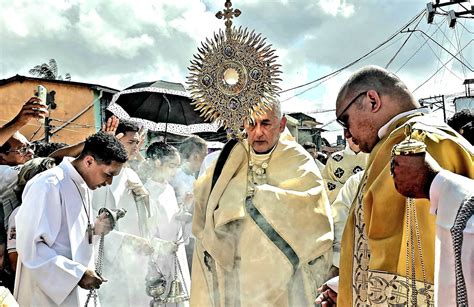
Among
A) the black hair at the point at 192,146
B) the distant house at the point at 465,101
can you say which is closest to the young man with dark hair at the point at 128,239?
the black hair at the point at 192,146

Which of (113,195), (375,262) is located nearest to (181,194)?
(113,195)

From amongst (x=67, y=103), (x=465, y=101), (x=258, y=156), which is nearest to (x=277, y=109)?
(x=258, y=156)

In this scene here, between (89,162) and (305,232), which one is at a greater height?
(89,162)

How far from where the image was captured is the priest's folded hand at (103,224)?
422 centimetres

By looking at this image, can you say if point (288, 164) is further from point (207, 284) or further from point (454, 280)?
point (454, 280)

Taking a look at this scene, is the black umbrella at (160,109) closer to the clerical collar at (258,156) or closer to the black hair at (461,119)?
the clerical collar at (258,156)

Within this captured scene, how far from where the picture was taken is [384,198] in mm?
2514

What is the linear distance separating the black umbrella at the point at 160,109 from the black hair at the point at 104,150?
221cm

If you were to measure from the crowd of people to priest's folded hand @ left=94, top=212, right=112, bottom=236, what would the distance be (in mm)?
17

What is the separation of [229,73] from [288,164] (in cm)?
100

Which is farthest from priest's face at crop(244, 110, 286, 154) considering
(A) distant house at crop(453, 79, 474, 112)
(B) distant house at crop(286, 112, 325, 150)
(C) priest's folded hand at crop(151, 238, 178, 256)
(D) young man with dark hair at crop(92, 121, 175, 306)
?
(A) distant house at crop(453, 79, 474, 112)

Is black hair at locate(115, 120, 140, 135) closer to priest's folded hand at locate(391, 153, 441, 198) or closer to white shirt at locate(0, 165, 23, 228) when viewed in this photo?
white shirt at locate(0, 165, 23, 228)

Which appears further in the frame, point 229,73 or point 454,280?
point 229,73

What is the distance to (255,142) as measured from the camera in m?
4.18
